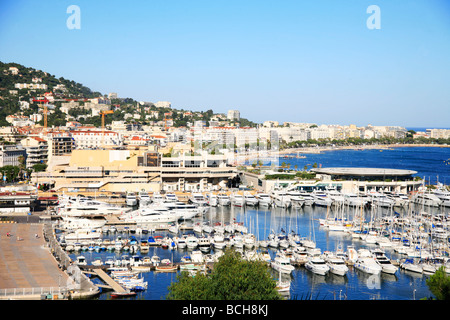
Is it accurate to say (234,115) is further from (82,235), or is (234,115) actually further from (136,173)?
(82,235)

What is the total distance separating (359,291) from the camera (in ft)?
27.0

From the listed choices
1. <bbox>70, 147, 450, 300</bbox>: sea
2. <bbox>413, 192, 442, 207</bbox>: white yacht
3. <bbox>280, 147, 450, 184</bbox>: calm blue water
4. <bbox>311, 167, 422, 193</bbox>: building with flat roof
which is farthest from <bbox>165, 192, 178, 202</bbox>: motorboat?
<bbox>280, 147, 450, 184</bbox>: calm blue water

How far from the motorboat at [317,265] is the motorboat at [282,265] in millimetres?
338

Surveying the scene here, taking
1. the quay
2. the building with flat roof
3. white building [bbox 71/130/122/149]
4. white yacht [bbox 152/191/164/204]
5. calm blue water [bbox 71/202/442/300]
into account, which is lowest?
calm blue water [bbox 71/202/442/300]

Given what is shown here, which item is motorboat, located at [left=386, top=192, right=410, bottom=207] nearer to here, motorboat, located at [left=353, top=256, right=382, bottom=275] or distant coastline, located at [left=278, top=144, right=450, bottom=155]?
motorboat, located at [left=353, top=256, right=382, bottom=275]

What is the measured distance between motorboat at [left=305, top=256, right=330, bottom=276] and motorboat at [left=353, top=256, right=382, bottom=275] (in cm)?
62

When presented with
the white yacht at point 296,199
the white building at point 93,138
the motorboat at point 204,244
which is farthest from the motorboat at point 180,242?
the white building at point 93,138

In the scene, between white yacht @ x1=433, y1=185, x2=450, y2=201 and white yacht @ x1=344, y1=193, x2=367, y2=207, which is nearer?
white yacht @ x1=344, y1=193, x2=367, y2=207

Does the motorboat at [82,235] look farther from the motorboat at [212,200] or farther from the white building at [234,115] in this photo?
the white building at [234,115]

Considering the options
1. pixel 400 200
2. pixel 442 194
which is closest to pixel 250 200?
pixel 400 200

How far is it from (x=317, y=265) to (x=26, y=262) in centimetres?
478

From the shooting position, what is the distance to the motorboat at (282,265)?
8938 mm

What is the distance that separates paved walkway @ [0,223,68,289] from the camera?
7.27 meters
